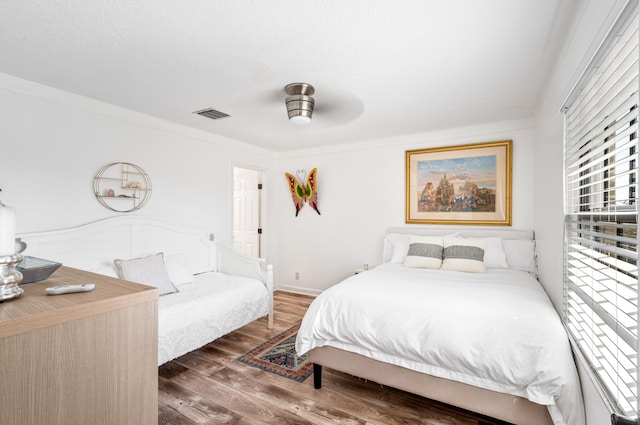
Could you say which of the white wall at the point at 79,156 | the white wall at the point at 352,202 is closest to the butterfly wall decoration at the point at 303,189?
the white wall at the point at 352,202

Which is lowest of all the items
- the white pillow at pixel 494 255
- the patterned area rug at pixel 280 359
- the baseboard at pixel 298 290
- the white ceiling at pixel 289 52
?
the patterned area rug at pixel 280 359

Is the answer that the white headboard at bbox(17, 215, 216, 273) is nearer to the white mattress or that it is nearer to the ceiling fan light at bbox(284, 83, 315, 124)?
the white mattress

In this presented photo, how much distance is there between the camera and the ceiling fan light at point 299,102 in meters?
2.64

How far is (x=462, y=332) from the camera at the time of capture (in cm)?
184

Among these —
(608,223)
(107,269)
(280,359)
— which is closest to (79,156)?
(107,269)

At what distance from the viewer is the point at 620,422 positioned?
0.71 meters

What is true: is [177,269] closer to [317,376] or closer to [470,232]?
[317,376]

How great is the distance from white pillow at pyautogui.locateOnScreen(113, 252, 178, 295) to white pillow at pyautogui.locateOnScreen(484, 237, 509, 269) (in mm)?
3261

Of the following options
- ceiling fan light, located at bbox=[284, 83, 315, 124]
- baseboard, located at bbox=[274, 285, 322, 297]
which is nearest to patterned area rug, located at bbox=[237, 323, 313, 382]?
baseboard, located at bbox=[274, 285, 322, 297]

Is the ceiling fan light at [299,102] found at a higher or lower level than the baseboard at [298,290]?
higher

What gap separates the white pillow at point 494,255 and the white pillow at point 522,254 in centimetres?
7

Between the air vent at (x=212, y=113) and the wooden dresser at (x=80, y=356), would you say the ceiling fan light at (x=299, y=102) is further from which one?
the wooden dresser at (x=80, y=356)

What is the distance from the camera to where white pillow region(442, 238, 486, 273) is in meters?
3.11

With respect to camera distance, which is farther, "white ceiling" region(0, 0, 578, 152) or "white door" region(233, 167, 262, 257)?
"white door" region(233, 167, 262, 257)
